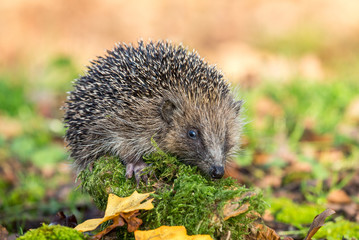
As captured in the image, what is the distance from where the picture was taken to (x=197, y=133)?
529cm

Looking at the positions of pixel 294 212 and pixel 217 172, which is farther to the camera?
pixel 294 212

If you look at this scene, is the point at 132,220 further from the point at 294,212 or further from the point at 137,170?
the point at 294,212

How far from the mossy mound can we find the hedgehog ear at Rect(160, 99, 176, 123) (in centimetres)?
101

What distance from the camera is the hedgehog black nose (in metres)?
4.72

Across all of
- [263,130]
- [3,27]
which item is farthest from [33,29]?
[263,130]

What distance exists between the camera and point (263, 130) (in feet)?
30.3

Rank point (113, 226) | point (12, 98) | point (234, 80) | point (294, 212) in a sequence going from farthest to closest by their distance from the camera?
point (234, 80)
point (12, 98)
point (294, 212)
point (113, 226)

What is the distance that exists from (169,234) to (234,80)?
9.67m

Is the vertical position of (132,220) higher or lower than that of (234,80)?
lower

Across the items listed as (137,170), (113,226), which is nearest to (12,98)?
(137,170)

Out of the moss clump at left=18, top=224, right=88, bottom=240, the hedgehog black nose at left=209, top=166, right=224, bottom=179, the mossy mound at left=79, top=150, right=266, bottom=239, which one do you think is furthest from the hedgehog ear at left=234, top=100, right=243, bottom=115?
the moss clump at left=18, top=224, right=88, bottom=240

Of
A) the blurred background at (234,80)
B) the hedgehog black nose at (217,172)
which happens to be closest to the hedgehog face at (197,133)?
the hedgehog black nose at (217,172)

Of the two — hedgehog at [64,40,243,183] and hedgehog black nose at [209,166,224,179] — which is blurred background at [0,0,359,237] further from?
hedgehog black nose at [209,166,224,179]

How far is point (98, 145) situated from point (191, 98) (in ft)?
4.29
